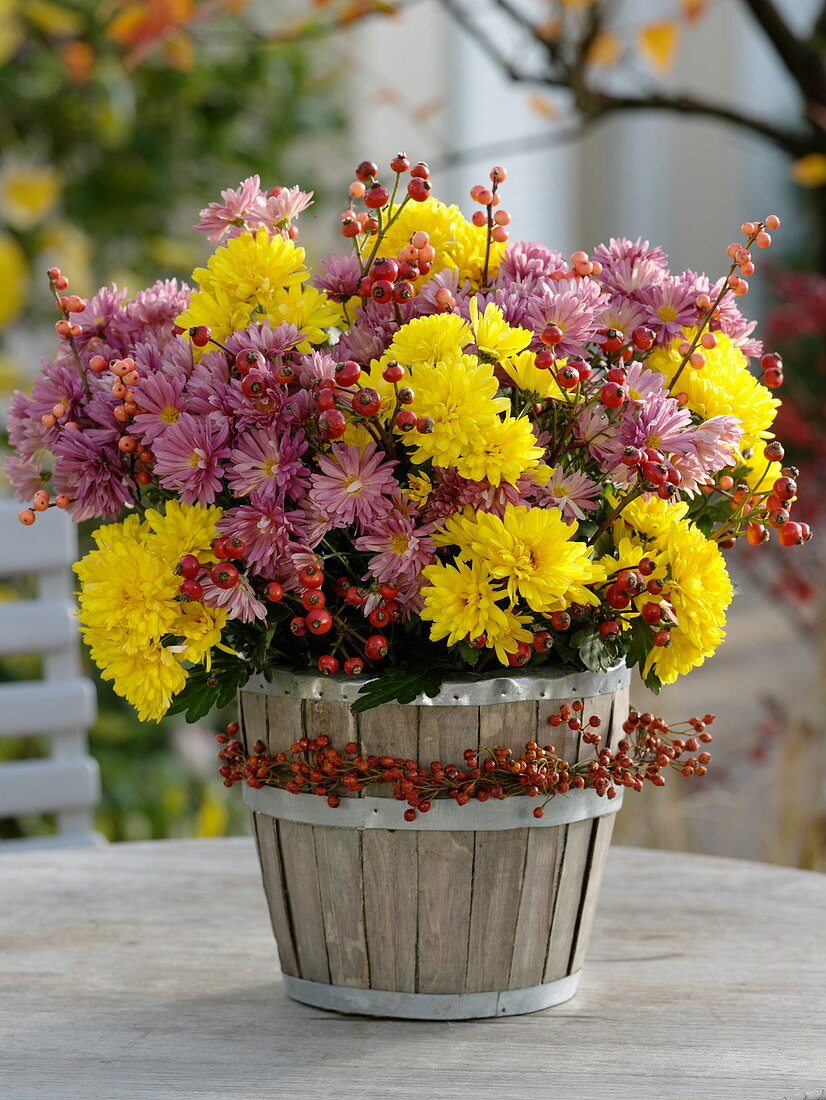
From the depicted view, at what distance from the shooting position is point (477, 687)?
753 mm

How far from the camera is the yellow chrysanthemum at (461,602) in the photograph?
0.69 meters

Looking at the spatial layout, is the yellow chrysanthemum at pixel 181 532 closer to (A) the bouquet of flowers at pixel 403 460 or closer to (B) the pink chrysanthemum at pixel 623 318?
(A) the bouquet of flowers at pixel 403 460

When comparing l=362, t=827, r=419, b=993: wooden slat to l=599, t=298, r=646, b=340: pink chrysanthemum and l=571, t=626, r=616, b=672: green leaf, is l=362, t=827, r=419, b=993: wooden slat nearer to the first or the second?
l=571, t=626, r=616, b=672: green leaf

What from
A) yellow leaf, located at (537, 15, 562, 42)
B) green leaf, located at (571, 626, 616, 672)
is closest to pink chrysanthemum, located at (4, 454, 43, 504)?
green leaf, located at (571, 626, 616, 672)

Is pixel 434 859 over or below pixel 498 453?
below

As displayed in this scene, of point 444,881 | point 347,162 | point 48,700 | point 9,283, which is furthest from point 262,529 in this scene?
point 347,162

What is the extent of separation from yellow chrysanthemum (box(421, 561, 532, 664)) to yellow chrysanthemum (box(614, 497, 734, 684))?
0.28ft

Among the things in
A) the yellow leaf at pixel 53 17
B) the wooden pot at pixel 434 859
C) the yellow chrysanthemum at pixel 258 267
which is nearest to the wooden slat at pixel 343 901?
the wooden pot at pixel 434 859

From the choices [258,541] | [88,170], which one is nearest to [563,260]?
[258,541]

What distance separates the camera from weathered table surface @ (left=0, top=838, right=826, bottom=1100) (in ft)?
2.43

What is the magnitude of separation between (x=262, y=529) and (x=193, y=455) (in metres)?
0.05

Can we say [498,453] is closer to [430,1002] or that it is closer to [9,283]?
[430,1002]

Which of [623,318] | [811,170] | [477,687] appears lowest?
[477,687]

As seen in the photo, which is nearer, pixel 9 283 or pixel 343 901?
pixel 343 901
